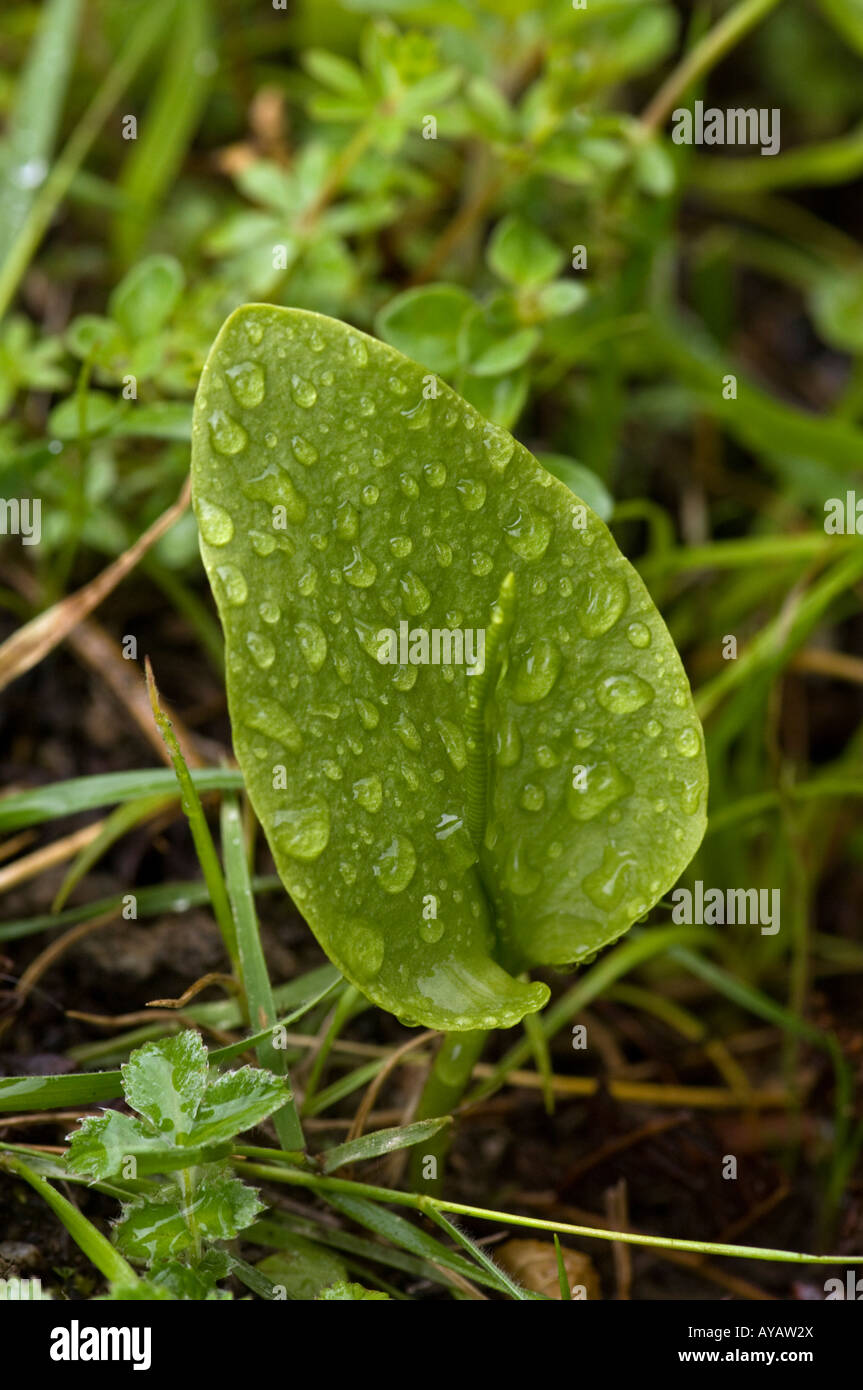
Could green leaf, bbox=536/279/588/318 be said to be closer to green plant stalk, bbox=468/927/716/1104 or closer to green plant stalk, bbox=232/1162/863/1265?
green plant stalk, bbox=468/927/716/1104

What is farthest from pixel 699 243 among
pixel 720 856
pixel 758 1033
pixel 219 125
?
pixel 758 1033

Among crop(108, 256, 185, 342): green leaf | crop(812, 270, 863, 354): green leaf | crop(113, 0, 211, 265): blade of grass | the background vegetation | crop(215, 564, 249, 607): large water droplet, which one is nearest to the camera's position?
crop(215, 564, 249, 607): large water droplet

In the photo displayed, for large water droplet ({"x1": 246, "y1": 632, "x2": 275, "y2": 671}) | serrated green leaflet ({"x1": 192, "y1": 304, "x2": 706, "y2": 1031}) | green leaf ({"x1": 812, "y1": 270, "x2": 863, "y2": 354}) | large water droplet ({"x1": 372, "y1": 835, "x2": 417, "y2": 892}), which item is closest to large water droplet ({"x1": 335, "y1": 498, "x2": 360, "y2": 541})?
serrated green leaflet ({"x1": 192, "y1": 304, "x2": 706, "y2": 1031})

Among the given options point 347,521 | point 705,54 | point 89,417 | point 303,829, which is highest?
point 705,54

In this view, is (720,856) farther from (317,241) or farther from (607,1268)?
(317,241)

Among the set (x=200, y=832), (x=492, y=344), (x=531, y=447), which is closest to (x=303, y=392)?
(x=200, y=832)

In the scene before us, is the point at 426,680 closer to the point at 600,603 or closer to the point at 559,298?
the point at 600,603
